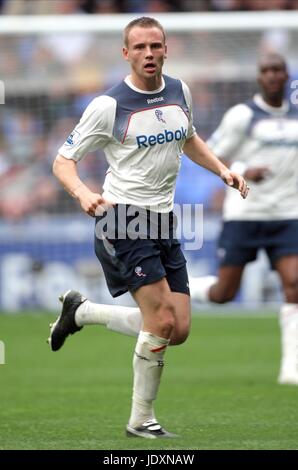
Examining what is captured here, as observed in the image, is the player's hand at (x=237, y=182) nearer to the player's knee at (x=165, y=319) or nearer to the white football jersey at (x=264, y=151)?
the player's knee at (x=165, y=319)

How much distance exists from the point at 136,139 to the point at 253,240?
3787mm

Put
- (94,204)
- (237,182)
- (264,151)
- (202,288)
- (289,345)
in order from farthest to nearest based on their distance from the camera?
(202,288), (264,151), (289,345), (237,182), (94,204)

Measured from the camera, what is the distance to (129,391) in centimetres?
941

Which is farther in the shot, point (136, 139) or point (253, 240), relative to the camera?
point (253, 240)

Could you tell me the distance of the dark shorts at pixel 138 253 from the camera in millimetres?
6719

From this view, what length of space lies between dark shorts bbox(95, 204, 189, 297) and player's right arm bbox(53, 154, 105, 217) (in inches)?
9.9

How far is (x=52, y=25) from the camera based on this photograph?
14.3m

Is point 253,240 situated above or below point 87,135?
below

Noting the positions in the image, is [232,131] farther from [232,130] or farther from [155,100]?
[155,100]

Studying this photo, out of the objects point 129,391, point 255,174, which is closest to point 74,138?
point 129,391

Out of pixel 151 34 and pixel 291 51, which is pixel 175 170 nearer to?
pixel 151 34

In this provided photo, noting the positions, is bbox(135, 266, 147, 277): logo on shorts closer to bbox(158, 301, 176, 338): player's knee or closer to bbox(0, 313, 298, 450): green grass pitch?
bbox(158, 301, 176, 338): player's knee

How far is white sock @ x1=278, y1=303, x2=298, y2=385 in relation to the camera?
975 cm
